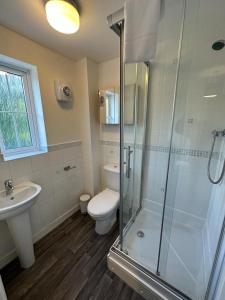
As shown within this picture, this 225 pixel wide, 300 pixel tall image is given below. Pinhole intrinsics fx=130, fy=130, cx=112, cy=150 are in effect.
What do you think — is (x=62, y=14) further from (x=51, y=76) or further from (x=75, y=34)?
(x=51, y=76)

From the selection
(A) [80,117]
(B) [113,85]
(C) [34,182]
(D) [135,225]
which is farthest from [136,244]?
(B) [113,85]

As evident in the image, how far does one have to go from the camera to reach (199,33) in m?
1.19

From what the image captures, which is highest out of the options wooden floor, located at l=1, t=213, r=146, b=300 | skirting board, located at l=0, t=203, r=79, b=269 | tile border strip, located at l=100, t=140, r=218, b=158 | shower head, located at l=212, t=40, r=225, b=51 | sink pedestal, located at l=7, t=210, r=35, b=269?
shower head, located at l=212, t=40, r=225, b=51

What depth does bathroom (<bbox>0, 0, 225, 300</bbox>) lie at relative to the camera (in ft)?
3.40

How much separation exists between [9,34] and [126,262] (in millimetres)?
2361

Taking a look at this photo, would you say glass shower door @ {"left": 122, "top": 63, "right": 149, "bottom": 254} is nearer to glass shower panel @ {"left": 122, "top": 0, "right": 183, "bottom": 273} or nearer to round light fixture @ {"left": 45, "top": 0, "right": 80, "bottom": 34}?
glass shower panel @ {"left": 122, "top": 0, "right": 183, "bottom": 273}

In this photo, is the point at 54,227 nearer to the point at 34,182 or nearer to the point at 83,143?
the point at 34,182

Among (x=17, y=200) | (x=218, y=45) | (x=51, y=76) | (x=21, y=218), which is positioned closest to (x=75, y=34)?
(x=51, y=76)

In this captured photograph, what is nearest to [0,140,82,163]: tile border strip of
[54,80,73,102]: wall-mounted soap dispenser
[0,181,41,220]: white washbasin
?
[0,181,41,220]: white washbasin

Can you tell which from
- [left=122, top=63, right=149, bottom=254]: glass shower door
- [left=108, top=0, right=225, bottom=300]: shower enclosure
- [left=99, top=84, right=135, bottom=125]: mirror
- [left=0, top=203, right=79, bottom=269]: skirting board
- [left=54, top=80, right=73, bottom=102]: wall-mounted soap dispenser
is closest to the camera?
[left=108, top=0, right=225, bottom=300]: shower enclosure

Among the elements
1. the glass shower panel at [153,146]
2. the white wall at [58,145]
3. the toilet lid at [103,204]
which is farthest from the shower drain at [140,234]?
the white wall at [58,145]

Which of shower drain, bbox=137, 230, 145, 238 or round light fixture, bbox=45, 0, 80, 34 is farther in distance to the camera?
shower drain, bbox=137, 230, 145, 238

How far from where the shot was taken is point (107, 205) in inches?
64.1

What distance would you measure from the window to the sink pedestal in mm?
598
